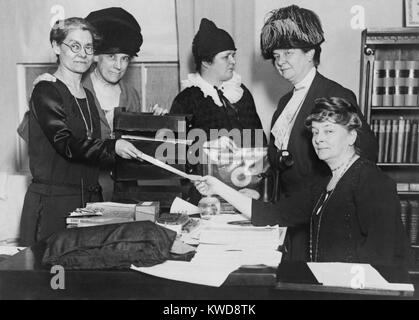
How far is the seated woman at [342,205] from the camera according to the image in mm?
1849

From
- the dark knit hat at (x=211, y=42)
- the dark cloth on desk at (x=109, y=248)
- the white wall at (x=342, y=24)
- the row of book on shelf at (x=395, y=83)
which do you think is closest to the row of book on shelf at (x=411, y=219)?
the row of book on shelf at (x=395, y=83)

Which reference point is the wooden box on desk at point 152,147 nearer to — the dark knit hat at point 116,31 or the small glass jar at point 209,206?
the small glass jar at point 209,206

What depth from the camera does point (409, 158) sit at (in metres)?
3.27

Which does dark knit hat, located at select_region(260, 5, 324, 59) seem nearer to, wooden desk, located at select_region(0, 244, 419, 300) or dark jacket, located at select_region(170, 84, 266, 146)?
dark jacket, located at select_region(170, 84, 266, 146)

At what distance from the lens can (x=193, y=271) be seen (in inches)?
58.2

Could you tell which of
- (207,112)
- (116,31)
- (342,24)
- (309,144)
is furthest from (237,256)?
(342,24)

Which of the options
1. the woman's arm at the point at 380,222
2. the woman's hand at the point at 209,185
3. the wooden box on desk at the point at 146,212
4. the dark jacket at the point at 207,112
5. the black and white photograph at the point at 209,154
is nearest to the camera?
the black and white photograph at the point at 209,154

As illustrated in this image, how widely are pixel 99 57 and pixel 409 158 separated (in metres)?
1.93

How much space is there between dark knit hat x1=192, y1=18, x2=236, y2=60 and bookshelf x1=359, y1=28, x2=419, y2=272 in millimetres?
841

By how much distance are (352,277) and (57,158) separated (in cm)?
167

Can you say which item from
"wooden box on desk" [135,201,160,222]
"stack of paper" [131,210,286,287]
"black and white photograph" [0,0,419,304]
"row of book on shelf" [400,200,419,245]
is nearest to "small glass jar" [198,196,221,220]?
"black and white photograph" [0,0,419,304]

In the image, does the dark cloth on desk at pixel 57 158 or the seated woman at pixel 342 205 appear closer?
the seated woman at pixel 342 205

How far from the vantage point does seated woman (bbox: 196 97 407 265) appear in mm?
1849
